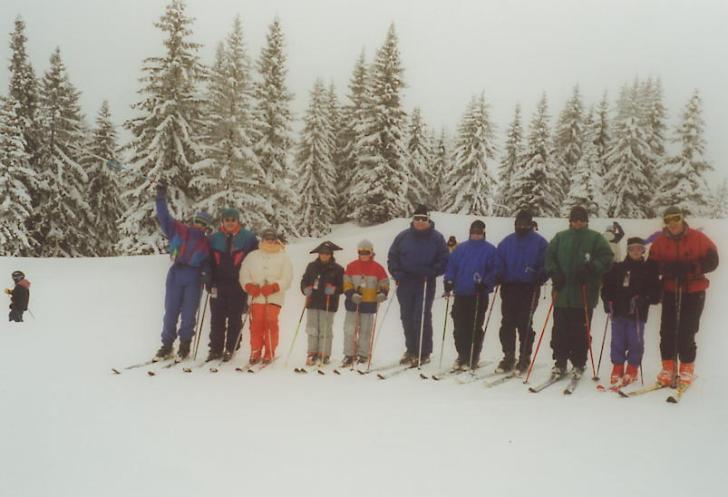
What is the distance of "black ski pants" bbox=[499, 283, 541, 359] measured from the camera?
22.2ft

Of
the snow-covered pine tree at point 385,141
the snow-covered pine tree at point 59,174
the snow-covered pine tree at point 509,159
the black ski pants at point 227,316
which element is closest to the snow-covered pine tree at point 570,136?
the snow-covered pine tree at point 509,159

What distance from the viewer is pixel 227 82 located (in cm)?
2311

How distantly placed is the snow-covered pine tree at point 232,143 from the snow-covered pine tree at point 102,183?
8.82 meters

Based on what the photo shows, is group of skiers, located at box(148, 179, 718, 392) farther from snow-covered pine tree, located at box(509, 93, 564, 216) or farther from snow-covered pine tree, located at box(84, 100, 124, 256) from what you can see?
snow-covered pine tree, located at box(509, 93, 564, 216)

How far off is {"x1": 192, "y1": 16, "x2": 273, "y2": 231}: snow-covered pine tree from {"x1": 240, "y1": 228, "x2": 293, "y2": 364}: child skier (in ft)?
50.0

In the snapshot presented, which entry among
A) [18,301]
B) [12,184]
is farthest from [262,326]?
[12,184]

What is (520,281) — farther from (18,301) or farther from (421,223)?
(18,301)

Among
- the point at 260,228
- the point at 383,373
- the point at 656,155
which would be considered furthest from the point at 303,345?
the point at 656,155

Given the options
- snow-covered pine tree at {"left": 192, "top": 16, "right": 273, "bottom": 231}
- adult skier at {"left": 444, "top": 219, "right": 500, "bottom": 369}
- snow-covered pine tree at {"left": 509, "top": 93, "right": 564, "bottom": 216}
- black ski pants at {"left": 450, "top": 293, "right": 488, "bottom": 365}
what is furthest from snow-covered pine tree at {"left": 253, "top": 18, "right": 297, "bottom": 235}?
black ski pants at {"left": 450, "top": 293, "right": 488, "bottom": 365}

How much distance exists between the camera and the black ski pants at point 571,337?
638cm

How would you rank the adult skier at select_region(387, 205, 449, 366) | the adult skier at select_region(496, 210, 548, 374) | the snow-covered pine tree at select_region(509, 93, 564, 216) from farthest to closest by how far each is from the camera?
the snow-covered pine tree at select_region(509, 93, 564, 216) → the adult skier at select_region(387, 205, 449, 366) → the adult skier at select_region(496, 210, 548, 374)

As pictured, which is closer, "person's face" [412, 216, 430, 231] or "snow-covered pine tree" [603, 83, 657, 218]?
"person's face" [412, 216, 430, 231]

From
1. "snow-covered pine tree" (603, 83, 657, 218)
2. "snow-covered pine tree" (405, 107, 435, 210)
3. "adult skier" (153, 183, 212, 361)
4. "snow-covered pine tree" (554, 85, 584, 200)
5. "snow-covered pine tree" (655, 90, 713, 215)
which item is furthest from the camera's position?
"snow-covered pine tree" (554, 85, 584, 200)

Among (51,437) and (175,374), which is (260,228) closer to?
(175,374)
